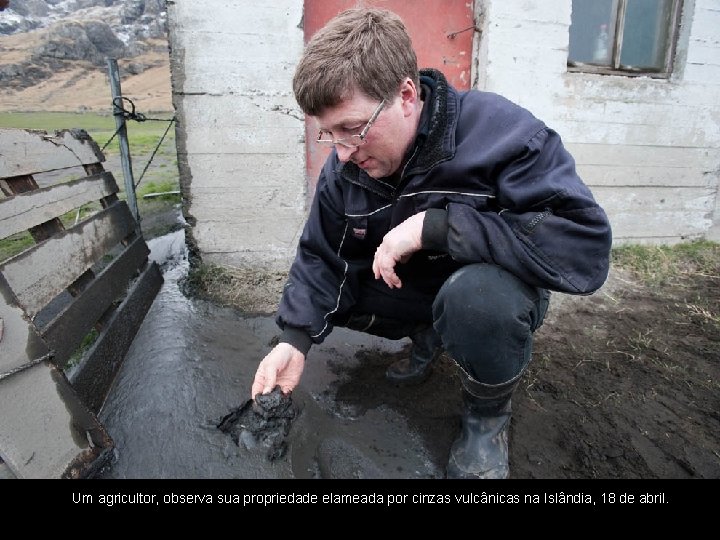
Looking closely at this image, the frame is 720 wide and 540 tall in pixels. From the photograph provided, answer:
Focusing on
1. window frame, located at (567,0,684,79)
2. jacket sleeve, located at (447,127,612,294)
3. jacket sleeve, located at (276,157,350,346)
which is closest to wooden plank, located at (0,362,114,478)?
jacket sleeve, located at (276,157,350,346)

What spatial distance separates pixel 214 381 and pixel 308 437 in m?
0.59

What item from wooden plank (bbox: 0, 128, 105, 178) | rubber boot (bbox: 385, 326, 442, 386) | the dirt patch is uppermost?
wooden plank (bbox: 0, 128, 105, 178)

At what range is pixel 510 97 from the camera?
3963 millimetres

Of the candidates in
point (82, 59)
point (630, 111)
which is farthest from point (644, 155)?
point (82, 59)

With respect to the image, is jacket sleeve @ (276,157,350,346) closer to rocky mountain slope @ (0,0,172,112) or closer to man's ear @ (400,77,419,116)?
man's ear @ (400,77,419,116)

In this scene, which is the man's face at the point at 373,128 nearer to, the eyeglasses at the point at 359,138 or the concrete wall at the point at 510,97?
the eyeglasses at the point at 359,138

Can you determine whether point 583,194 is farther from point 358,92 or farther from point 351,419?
point 351,419

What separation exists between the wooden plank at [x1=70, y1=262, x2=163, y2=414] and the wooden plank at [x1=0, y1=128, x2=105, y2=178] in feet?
2.60

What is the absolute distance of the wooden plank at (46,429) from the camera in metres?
1.47

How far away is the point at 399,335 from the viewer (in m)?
2.31

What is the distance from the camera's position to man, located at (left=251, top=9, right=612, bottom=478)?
1534 mm

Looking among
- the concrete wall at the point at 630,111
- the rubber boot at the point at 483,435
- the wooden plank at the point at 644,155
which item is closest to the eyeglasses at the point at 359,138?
the rubber boot at the point at 483,435

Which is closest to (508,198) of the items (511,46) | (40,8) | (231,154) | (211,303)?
(211,303)

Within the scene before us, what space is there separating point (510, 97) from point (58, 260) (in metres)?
3.47
